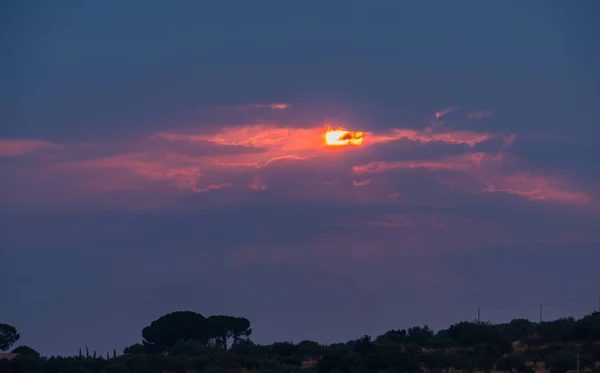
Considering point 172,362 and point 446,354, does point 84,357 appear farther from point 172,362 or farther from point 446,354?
point 446,354

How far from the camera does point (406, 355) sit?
194 feet

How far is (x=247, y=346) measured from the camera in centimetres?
7931

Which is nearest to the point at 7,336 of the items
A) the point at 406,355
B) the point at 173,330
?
the point at 173,330

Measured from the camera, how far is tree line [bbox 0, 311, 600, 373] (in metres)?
56.7

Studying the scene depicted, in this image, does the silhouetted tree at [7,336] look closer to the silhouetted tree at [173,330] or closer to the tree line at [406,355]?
the silhouetted tree at [173,330]

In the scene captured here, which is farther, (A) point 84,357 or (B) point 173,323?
(B) point 173,323

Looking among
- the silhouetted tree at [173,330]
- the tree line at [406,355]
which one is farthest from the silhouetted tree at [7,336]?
the tree line at [406,355]

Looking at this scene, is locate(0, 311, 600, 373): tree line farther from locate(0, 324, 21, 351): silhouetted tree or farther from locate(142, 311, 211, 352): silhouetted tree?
locate(0, 324, 21, 351): silhouetted tree

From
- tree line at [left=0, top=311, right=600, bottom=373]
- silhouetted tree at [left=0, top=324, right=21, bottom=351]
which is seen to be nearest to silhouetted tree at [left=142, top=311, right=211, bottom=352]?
tree line at [left=0, top=311, right=600, bottom=373]

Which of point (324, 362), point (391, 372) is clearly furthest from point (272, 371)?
point (391, 372)

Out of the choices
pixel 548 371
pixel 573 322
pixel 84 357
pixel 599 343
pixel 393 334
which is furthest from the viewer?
pixel 393 334

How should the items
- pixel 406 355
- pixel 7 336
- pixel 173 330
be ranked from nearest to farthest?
pixel 406 355 → pixel 173 330 → pixel 7 336

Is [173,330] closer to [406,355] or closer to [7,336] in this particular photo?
[7,336]

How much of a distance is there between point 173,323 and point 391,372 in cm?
4327
